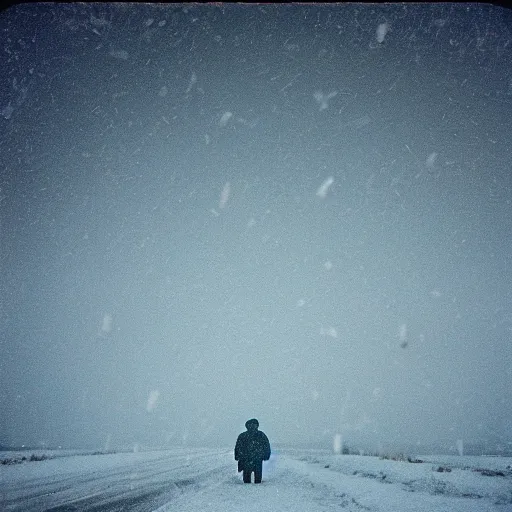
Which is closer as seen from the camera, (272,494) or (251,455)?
(272,494)

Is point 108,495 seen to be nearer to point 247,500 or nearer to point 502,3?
point 247,500

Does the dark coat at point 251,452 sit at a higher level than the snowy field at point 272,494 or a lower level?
higher

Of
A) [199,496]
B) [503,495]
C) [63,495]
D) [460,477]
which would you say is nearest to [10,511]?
[63,495]

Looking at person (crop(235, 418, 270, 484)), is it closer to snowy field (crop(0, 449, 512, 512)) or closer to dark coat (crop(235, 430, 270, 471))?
dark coat (crop(235, 430, 270, 471))

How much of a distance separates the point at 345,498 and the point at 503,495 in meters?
2.73

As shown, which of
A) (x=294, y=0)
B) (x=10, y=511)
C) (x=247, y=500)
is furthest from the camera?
(x=247, y=500)

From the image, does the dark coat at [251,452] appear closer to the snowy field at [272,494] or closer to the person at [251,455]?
the person at [251,455]

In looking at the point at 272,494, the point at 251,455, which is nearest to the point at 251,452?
the point at 251,455

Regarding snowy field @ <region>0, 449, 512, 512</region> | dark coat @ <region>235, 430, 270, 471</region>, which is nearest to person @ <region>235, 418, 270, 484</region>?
dark coat @ <region>235, 430, 270, 471</region>

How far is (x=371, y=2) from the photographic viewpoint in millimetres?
A: 2666

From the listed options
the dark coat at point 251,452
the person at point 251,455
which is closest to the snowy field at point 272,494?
the person at point 251,455

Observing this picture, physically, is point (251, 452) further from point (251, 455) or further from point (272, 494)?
point (272, 494)

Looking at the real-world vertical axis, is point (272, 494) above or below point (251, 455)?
below

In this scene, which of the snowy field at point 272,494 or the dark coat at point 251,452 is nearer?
the snowy field at point 272,494
